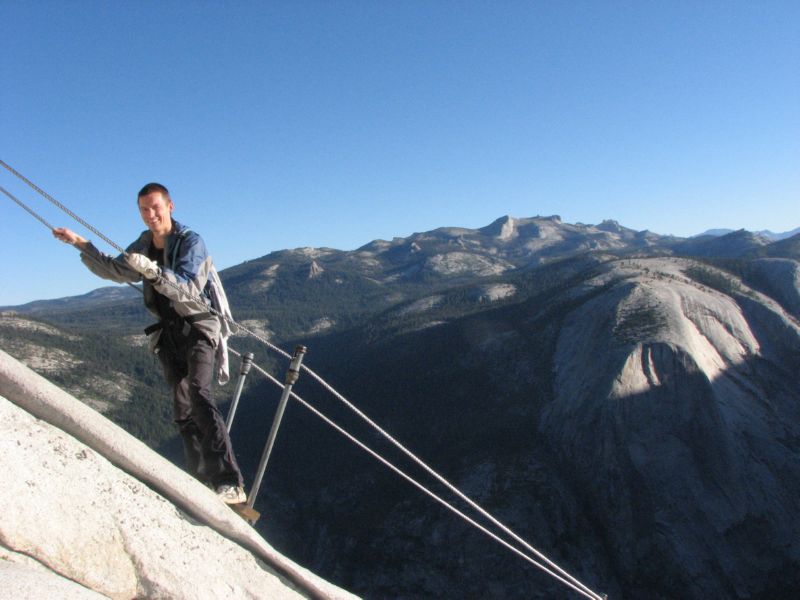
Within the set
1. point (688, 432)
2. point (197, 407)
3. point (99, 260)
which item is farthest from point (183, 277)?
point (688, 432)

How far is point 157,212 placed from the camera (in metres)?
6.54

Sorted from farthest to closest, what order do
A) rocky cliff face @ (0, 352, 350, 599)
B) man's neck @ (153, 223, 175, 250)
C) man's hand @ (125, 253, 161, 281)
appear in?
man's neck @ (153, 223, 175, 250) < man's hand @ (125, 253, 161, 281) < rocky cliff face @ (0, 352, 350, 599)

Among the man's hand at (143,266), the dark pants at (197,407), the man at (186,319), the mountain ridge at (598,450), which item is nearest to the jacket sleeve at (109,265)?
the man at (186,319)

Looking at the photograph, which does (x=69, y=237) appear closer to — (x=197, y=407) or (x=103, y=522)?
(x=197, y=407)

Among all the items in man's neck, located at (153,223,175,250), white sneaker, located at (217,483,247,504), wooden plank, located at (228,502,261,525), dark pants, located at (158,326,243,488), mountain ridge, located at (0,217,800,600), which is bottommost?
mountain ridge, located at (0,217,800,600)

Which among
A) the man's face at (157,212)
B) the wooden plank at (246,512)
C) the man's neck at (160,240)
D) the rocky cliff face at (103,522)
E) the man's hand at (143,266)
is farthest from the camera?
the man's neck at (160,240)

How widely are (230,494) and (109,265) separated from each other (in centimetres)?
292

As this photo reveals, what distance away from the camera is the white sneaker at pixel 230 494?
616cm

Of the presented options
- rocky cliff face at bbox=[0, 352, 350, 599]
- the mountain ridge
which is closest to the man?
rocky cliff face at bbox=[0, 352, 350, 599]

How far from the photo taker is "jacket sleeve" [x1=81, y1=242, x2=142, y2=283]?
6301 mm

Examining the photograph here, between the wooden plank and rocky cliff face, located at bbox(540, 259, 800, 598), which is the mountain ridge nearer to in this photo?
rocky cliff face, located at bbox(540, 259, 800, 598)

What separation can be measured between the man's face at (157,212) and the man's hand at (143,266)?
0.83m

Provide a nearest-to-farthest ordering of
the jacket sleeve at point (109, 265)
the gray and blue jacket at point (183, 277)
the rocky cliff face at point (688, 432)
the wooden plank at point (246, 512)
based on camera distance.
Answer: the wooden plank at point (246, 512)
the gray and blue jacket at point (183, 277)
the jacket sleeve at point (109, 265)
the rocky cliff face at point (688, 432)

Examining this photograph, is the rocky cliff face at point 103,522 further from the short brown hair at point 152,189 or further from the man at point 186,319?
the short brown hair at point 152,189
